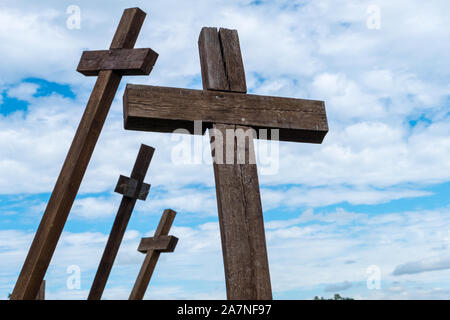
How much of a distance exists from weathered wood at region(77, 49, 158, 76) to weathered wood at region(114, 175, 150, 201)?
2.69m

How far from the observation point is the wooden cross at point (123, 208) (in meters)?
6.76

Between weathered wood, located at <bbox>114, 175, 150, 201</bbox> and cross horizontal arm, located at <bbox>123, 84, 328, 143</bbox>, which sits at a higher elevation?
weathered wood, located at <bbox>114, 175, 150, 201</bbox>

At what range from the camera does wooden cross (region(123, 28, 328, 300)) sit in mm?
3404

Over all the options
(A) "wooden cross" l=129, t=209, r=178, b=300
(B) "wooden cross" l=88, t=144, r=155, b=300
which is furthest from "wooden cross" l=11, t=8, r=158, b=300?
(A) "wooden cross" l=129, t=209, r=178, b=300

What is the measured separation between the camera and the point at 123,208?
7.34 meters

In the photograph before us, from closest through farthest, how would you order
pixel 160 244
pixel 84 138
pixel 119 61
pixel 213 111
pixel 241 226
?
pixel 241 226, pixel 213 111, pixel 84 138, pixel 119 61, pixel 160 244

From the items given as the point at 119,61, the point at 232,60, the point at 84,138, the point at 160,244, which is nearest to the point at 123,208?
the point at 160,244

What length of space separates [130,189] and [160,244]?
1.41 meters

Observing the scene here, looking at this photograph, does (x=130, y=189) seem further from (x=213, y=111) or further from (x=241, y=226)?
(x=241, y=226)

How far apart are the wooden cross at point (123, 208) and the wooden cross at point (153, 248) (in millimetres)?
1127

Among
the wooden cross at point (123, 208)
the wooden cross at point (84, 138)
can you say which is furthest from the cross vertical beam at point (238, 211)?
the wooden cross at point (123, 208)

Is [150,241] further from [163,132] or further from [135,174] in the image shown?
[163,132]

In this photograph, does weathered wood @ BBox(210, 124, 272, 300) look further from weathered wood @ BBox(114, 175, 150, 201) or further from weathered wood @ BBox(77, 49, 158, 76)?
weathered wood @ BBox(114, 175, 150, 201)
